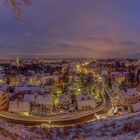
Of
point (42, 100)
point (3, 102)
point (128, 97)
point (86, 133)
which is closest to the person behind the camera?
point (86, 133)

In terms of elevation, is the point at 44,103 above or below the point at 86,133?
below

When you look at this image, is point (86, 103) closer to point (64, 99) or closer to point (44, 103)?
point (64, 99)

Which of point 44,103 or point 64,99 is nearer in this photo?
point 44,103

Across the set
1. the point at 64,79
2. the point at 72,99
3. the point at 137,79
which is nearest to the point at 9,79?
the point at 64,79

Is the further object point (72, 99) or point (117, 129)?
point (72, 99)

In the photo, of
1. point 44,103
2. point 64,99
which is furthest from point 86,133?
point 64,99

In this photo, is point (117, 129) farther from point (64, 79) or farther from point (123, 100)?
point (64, 79)

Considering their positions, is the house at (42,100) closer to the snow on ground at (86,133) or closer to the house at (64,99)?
the house at (64,99)

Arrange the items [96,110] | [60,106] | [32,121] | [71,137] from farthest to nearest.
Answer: [60,106] → [96,110] → [32,121] → [71,137]

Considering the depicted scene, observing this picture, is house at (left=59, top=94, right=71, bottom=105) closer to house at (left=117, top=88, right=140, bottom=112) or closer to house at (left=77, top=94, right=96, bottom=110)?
house at (left=77, top=94, right=96, bottom=110)
